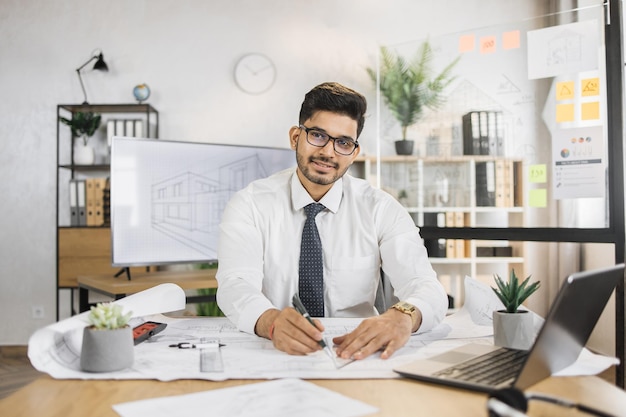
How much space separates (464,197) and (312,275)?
1.70 meters

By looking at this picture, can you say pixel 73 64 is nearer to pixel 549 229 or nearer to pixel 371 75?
pixel 371 75

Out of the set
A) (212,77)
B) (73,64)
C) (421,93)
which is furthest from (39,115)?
(421,93)

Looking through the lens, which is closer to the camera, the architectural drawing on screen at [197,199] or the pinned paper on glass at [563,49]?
the pinned paper on glass at [563,49]

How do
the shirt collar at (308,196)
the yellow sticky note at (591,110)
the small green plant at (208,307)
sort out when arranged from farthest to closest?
the small green plant at (208,307) → the yellow sticky note at (591,110) → the shirt collar at (308,196)

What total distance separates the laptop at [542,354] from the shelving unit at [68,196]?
3.26 metres

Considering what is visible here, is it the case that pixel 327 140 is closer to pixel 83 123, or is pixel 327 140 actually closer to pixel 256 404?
pixel 256 404

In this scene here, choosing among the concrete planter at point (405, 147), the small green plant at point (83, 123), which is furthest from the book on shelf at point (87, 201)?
the concrete planter at point (405, 147)

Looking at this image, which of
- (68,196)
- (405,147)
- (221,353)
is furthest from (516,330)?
(68,196)

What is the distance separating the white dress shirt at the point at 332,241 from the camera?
5.59 ft

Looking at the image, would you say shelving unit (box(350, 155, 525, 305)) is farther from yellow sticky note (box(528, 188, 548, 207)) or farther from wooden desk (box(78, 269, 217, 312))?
wooden desk (box(78, 269, 217, 312))

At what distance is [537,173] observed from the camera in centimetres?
286

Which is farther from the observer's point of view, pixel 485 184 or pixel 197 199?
pixel 197 199

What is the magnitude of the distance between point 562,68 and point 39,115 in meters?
3.65

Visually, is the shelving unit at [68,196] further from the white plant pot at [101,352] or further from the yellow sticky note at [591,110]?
the white plant pot at [101,352]
